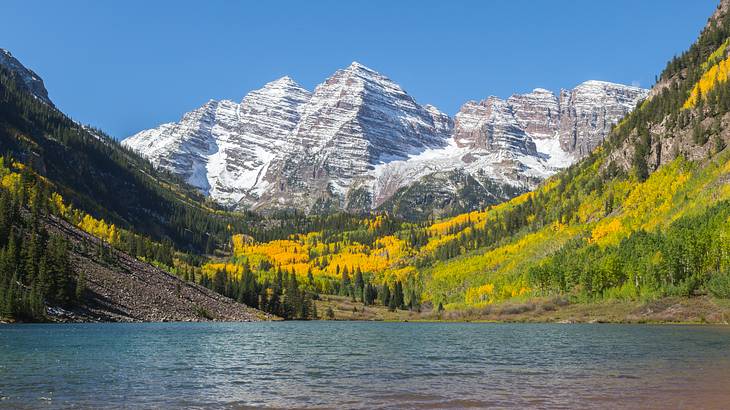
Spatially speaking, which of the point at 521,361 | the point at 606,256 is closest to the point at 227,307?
the point at 606,256

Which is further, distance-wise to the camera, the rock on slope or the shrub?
the rock on slope

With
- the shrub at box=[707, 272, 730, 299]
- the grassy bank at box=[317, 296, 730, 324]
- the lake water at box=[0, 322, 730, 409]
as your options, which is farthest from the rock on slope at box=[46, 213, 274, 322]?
the shrub at box=[707, 272, 730, 299]

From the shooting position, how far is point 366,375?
47.2 m

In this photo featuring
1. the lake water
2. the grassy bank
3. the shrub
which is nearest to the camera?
the lake water

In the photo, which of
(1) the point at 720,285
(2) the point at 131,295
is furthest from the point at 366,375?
(2) the point at 131,295

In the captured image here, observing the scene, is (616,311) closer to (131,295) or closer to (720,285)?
(720,285)

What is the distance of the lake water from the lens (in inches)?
1371

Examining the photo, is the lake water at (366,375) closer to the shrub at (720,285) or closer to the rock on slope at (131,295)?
the shrub at (720,285)

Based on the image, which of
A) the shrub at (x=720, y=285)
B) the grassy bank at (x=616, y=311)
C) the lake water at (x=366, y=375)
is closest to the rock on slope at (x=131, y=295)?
the lake water at (x=366, y=375)

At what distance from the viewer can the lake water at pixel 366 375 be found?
34812mm

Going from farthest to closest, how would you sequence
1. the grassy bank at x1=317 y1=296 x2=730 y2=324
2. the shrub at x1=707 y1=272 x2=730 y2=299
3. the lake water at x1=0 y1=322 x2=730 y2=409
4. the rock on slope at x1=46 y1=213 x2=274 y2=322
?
the rock on slope at x1=46 y1=213 x2=274 y2=322 < the grassy bank at x1=317 y1=296 x2=730 y2=324 < the shrub at x1=707 y1=272 x2=730 y2=299 < the lake water at x1=0 y1=322 x2=730 y2=409

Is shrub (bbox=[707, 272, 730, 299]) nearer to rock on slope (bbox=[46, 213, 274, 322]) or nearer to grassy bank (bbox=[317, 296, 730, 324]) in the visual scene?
grassy bank (bbox=[317, 296, 730, 324])

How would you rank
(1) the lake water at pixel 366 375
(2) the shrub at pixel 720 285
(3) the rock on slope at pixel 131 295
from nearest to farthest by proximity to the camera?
(1) the lake water at pixel 366 375
(2) the shrub at pixel 720 285
(3) the rock on slope at pixel 131 295

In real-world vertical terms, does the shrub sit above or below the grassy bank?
above
